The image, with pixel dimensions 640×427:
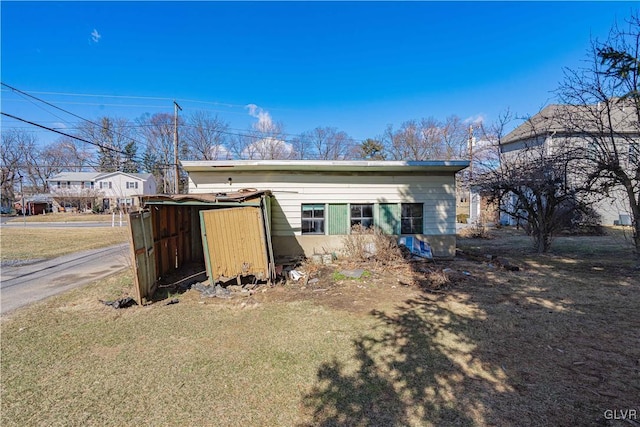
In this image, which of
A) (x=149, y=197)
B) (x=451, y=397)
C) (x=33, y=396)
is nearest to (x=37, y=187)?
(x=149, y=197)

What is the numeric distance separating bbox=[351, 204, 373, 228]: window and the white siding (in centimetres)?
25

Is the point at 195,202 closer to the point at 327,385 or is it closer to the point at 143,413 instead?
the point at 143,413

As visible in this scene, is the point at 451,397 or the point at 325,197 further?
the point at 325,197

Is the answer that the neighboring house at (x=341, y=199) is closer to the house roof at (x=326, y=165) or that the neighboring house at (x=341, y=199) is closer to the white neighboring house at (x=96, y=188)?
the house roof at (x=326, y=165)

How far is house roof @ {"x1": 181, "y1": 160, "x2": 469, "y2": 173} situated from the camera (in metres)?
8.83

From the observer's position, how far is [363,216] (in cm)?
973

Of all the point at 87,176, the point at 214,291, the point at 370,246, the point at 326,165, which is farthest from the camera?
the point at 87,176

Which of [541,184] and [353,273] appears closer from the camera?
[353,273]

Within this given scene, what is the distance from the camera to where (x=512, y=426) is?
8.15ft

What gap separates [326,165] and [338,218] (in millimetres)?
1780

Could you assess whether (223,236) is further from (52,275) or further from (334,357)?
(52,275)

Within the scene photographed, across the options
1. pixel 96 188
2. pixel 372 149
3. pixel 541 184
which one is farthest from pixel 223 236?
pixel 96 188

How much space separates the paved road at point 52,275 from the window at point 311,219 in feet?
18.3

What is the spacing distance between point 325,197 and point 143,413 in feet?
24.4
